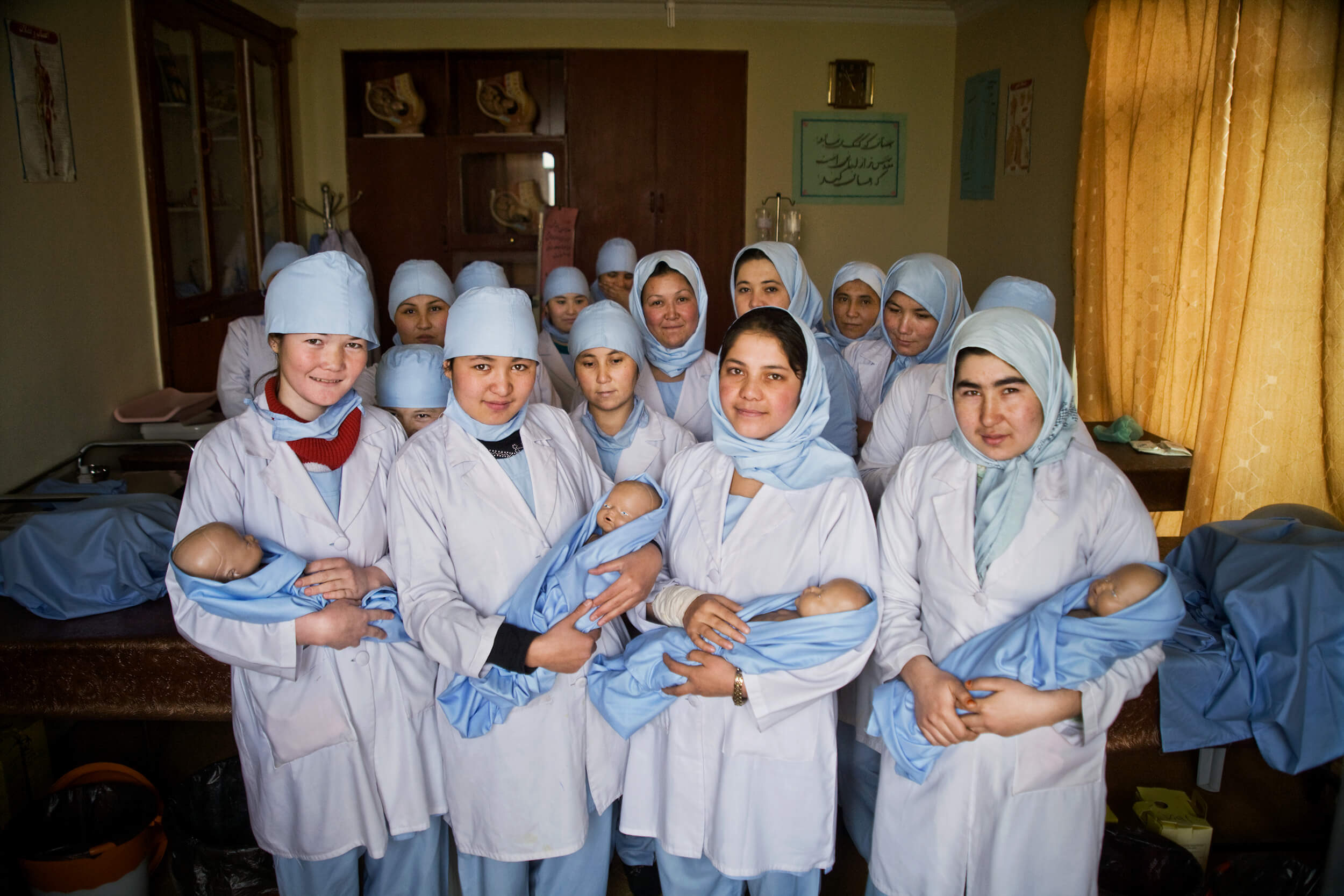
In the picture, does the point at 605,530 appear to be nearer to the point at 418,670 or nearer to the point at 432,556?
the point at 432,556

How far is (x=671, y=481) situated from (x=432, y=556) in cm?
55

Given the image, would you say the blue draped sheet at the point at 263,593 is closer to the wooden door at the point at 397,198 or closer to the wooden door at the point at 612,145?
the wooden door at the point at 397,198

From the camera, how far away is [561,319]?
12.8ft

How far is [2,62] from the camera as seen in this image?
3.21 metres

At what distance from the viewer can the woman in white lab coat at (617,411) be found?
101 inches

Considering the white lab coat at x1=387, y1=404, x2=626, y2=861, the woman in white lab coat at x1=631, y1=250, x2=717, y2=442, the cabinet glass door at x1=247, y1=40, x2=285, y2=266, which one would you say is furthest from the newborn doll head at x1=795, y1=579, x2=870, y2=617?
the cabinet glass door at x1=247, y1=40, x2=285, y2=266

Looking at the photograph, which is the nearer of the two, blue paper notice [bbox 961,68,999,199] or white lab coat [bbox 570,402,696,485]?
white lab coat [bbox 570,402,696,485]

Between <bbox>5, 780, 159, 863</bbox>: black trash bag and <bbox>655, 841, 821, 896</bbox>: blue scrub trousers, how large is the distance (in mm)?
1440

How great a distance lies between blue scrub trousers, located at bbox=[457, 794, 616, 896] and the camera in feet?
6.98

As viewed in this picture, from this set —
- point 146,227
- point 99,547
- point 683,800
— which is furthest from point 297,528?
point 146,227

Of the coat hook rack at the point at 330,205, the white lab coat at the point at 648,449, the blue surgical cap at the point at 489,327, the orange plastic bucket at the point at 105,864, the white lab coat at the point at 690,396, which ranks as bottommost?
the orange plastic bucket at the point at 105,864

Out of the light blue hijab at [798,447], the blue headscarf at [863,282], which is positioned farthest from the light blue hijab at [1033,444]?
the blue headscarf at [863,282]

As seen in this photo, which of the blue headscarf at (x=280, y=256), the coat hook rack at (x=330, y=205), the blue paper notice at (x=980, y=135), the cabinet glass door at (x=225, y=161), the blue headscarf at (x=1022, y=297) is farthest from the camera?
the coat hook rack at (x=330, y=205)

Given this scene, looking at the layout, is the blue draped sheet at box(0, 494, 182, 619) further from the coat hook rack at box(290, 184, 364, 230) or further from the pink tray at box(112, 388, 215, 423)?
the coat hook rack at box(290, 184, 364, 230)
